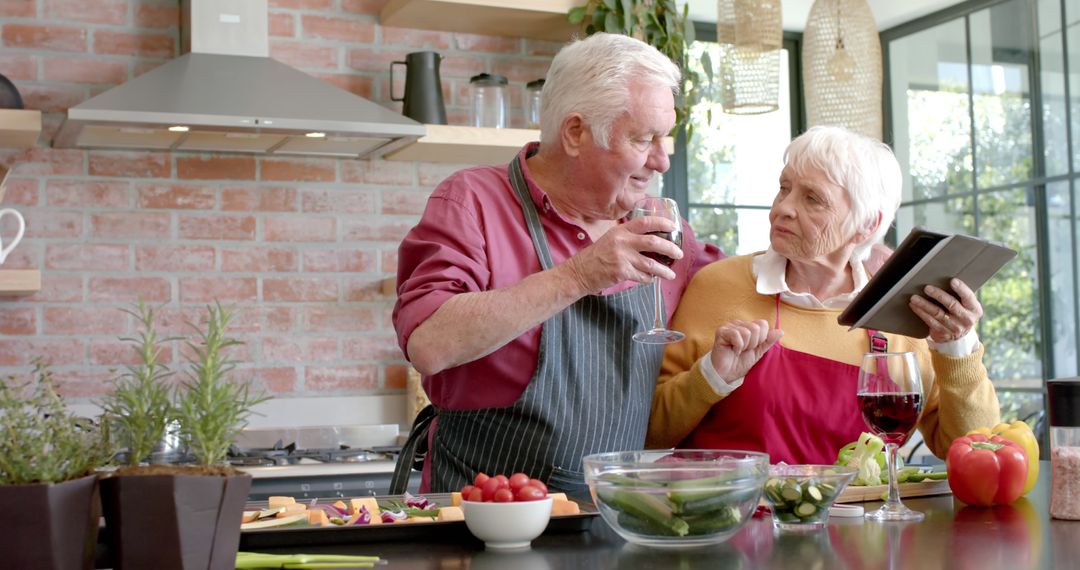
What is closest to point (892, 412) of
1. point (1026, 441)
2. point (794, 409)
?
point (1026, 441)

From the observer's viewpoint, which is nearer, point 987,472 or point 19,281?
point 987,472

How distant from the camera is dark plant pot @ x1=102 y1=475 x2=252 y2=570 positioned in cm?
103

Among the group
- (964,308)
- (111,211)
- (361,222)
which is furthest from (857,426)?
(111,211)

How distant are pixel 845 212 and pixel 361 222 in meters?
2.14

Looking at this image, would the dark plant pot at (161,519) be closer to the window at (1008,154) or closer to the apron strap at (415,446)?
the apron strap at (415,446)

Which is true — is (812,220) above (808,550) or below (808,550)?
above

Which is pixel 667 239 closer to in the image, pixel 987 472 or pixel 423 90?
pixel 987 472

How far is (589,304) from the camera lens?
210 centimetres

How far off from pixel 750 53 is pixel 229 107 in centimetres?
177

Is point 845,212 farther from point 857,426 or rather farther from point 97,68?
point 97,68

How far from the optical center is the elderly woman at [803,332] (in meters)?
2.14

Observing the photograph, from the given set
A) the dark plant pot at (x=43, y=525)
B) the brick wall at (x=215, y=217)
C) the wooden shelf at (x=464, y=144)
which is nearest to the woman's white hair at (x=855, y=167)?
the dark plant pot at (x=43, y=525)

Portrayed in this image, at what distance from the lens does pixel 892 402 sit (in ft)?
5.29

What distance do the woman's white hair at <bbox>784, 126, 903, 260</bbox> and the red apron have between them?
250 millimetres
